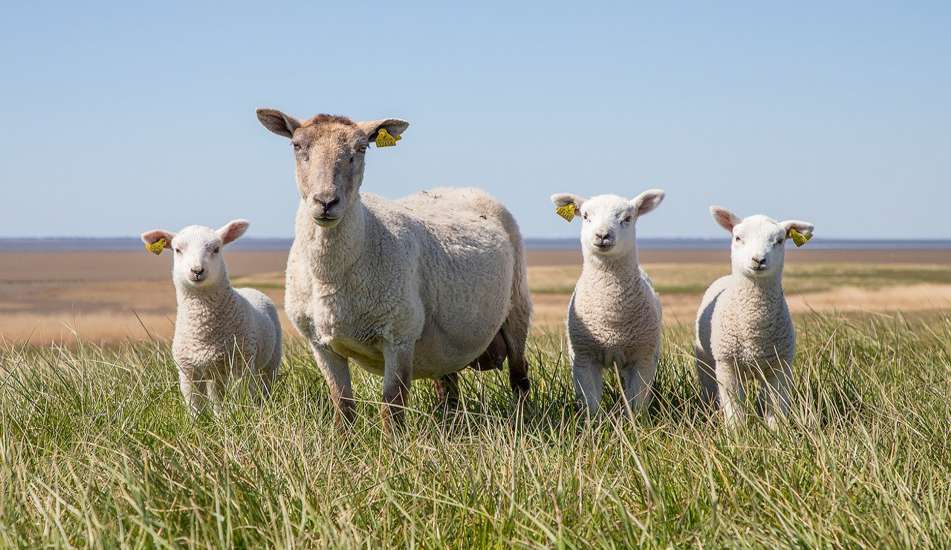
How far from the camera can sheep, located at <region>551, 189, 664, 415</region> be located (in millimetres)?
6270

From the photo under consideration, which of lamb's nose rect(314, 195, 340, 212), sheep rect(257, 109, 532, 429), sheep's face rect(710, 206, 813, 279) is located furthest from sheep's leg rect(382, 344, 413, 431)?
sheep's face rect(710, 206, 813, 279)

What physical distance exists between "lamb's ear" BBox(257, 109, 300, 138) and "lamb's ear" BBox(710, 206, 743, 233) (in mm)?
2637

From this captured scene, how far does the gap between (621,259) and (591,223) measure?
378mm

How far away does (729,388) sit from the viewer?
20.0 feet

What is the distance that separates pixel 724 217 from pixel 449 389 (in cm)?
253

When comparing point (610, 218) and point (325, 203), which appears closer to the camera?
point (325, 203)

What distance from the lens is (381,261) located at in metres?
5.96

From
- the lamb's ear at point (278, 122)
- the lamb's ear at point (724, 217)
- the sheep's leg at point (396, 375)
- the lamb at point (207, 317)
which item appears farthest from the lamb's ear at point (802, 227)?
the lamb at point (207, 317)

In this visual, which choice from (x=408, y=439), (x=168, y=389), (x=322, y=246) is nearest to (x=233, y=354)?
(x=168, y=389)

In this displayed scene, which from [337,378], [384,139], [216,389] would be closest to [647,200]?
[384,139]

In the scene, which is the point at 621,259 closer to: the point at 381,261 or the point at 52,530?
the point at 381,261

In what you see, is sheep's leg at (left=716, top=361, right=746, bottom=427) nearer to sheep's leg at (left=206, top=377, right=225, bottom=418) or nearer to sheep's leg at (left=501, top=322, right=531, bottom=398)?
sheep's leg at (left=501, top=322, right=531, bottom=398)

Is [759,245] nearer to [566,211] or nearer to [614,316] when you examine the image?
[614,316]

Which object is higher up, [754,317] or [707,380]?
[754,317]
